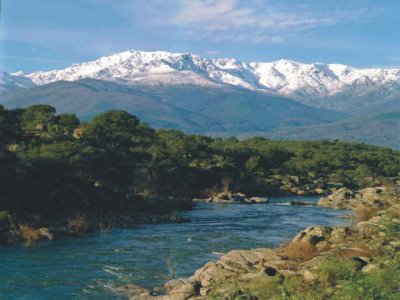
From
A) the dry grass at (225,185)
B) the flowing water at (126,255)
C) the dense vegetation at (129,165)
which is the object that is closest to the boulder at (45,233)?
the flowing water at (126,255)

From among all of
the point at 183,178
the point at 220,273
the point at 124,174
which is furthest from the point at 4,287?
the point at 183,178

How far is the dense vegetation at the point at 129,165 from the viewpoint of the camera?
45312 mm

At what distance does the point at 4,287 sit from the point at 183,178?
51048 mm

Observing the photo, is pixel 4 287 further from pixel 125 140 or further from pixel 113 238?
pixel 125 140

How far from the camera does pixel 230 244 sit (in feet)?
122

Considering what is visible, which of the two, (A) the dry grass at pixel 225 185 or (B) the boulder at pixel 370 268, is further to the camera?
(A) the dry grass at pixel 225 185

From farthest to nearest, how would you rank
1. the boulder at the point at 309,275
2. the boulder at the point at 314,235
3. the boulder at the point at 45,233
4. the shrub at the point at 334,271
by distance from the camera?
the boulder at the point at 45,233 < the boulder at the point at 314,235 < the boulder at the point at 309,275 < the shrub at the point at 334,271

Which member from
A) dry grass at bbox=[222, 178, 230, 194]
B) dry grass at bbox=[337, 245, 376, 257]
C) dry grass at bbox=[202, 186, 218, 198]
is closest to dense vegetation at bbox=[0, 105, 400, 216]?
dry grass at bbox=[202, 186, 218, 198]

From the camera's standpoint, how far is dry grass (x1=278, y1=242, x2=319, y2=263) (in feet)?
80.5

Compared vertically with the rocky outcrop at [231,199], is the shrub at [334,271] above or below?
above

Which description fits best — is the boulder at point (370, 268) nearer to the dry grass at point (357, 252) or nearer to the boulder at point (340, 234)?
the dry grass at point (357, 252)

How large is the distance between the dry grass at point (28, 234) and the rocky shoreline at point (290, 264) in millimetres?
13515

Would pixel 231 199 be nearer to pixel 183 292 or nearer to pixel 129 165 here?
pixel 129 165

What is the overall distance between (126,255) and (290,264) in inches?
496
